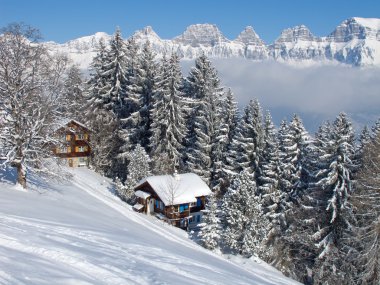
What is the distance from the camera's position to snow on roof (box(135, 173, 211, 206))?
4222 centimetres

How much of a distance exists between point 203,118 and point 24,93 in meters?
28.2

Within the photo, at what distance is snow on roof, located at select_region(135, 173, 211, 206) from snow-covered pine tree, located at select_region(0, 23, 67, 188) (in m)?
18.7

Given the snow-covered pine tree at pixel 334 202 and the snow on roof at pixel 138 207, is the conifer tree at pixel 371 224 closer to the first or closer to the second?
the snow-covered pine tree at pixel 334 202

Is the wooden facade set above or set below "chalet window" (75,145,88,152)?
below

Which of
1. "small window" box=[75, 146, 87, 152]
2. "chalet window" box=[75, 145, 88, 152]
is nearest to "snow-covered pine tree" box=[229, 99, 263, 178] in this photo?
"chalet window" box=[75, 145, 88, 152]

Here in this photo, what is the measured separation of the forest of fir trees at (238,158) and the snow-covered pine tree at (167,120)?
0.13 m

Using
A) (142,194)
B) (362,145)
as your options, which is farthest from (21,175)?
(362,145)

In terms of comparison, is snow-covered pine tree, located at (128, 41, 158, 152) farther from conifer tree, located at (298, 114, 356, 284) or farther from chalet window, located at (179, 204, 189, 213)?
conifer tree, located at (298, 114, 356, 284)

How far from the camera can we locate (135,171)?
148ft

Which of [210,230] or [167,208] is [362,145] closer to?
[210,230]

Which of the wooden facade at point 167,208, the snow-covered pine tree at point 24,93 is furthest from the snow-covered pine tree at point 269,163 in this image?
the snow-covered pine tree at point 24,93

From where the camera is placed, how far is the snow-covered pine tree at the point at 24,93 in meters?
21.9

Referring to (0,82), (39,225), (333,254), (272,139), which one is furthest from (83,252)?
(272,139)

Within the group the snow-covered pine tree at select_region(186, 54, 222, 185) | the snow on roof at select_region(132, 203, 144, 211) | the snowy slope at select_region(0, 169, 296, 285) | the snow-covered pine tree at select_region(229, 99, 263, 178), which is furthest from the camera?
the snow-covered pine tree at select_region(186, 54, 222, 185)
